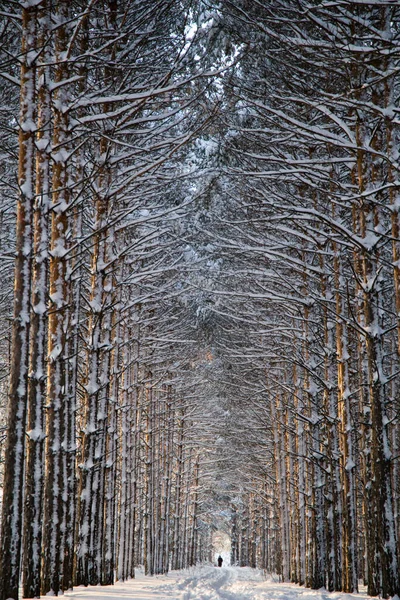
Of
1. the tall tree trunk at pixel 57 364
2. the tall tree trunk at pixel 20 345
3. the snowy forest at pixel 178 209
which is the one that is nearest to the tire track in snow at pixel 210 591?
the snowy forest at pixel 178 209

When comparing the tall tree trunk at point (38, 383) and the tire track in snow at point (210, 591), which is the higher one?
the tall tree trunk at point (38, 383)

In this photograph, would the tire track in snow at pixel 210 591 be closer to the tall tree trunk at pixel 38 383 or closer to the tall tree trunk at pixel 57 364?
the tall tree trunk at pixel 57 364

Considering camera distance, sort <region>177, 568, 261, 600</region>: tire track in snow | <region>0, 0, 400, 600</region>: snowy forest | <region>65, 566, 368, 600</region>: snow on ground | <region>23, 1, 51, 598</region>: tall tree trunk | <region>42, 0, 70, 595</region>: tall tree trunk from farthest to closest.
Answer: <region>177, 568, 261, 600</region>: tire track in snow, <region>65, 566, 368, 600</region>: snow on ground, <region>42, 0, 70, 595</region>: tall tree trunk, <region>0, 0, 400, 600</region>: snowy forest, <region>23, 1, 51, 598</region>: tall tree trunk

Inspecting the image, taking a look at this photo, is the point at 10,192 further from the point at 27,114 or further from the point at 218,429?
the point at 218,429

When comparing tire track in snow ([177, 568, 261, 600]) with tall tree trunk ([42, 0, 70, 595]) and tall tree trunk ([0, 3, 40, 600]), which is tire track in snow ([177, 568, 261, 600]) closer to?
tall tree trunk ([42, 0, 70, 595])

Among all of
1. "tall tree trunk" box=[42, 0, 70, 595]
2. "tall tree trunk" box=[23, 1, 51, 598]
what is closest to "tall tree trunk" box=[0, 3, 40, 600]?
"tall tree trunk" box=[23, 1, 51, 598]

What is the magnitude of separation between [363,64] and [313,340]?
8.15m

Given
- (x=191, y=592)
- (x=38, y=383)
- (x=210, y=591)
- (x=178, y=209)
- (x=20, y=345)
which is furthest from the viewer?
(x=210, y=591)

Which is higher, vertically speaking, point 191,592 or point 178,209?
point 178,209

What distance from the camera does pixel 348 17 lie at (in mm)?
7824

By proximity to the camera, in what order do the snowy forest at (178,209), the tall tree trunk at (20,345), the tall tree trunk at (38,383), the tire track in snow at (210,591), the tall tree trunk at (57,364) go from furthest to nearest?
the tire track in snow at (210,591) < the tall tree trunk at (57,364) < the snowy forest at (178,209) < the tall tree trunk at (38,383) < the tall tree trunk at (20,345)

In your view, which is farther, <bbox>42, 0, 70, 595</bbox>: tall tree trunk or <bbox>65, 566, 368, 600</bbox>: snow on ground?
<bbox>65, 566, 368, 600</bbox>: snow on ground

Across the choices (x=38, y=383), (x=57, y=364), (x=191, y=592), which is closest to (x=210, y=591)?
(x=191, y=592)

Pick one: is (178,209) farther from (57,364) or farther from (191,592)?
(191,592)
